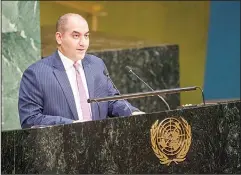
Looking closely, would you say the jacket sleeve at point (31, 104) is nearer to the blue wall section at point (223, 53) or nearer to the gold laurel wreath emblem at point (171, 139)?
the gold laurel wreath emblem at point (171, 139)

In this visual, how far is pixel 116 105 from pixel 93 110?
16 centimetres

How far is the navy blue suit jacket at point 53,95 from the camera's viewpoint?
4.15 metres

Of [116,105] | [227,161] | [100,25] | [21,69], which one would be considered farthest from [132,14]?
[227,161]

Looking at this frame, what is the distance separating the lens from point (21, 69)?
5.97 meters

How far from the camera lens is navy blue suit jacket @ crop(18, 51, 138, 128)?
13.6 feet

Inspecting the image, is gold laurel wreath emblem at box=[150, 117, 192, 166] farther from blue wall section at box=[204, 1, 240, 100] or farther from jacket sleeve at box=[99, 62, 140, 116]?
blue wall section at box=[204, 1, 240, 100]

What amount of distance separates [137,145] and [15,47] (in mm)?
2558

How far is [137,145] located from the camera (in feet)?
12.2

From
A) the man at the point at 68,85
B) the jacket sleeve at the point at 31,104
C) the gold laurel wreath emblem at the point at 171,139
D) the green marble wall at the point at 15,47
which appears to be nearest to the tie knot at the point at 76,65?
the man at the point at 68,85

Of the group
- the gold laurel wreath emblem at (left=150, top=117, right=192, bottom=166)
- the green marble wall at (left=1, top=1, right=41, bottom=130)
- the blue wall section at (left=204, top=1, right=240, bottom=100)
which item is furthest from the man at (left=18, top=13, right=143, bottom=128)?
the blue wall section at (left=204, top=1, right=240, bottom=100)

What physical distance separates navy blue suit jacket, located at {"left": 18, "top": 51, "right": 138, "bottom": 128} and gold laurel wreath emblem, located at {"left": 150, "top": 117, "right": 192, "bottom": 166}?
1.70ft

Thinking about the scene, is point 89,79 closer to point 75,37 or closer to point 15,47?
point 75,37

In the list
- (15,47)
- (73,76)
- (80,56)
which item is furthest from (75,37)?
(15,47)

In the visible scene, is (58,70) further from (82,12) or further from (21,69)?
(82,12)
